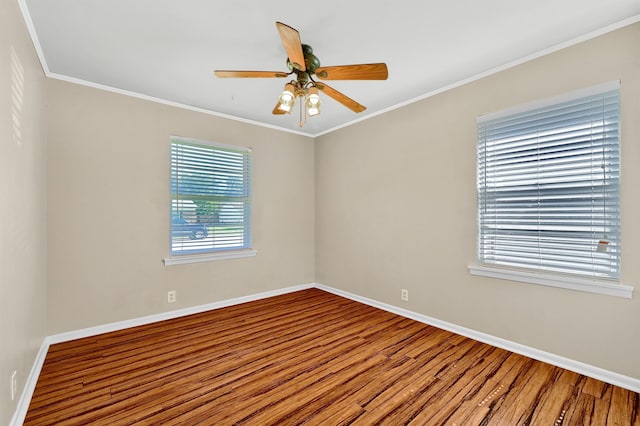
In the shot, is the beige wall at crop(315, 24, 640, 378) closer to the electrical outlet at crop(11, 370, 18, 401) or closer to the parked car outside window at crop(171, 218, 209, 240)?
the parked car outside window at crop(171, 218, 209, 240)

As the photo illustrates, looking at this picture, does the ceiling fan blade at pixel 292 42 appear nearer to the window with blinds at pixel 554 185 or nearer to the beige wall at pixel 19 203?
the beige wall at pixel 19 203

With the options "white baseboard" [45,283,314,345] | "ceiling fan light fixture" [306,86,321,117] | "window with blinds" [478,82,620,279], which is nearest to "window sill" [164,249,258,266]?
"white baseboard" [45,283,314,345]

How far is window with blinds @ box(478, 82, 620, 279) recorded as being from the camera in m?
2.15

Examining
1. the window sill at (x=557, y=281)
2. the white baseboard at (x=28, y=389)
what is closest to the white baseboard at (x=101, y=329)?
the white baseboard at (x=28, y=389)

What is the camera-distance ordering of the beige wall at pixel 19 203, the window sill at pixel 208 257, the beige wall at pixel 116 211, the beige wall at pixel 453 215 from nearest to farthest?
the beige wall at pixel 19 203 → the beige wall at pixel 453 215 → the beige wall at pixel 116 211 → the window sill at pixel 208 257

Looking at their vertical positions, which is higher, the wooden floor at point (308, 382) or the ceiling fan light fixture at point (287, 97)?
the ceiling fan light fixture at point (287, 97)

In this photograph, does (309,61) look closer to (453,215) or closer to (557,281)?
(453,215)

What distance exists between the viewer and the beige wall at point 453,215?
2082 mm

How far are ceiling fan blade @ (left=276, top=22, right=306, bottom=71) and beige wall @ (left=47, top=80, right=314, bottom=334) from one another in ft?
7.26

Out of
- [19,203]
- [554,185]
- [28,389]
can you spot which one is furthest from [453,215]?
[28,389]

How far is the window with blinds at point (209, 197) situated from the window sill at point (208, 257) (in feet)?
0.23

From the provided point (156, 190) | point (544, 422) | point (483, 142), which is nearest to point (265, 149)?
point (156, 190)

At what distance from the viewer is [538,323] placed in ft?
8.11

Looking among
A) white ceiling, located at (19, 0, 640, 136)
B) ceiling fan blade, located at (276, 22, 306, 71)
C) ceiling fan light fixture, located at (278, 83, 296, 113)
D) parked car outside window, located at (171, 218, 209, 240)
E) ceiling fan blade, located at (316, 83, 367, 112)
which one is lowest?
parked car outside window, located at (171, 218, 209, 240)
